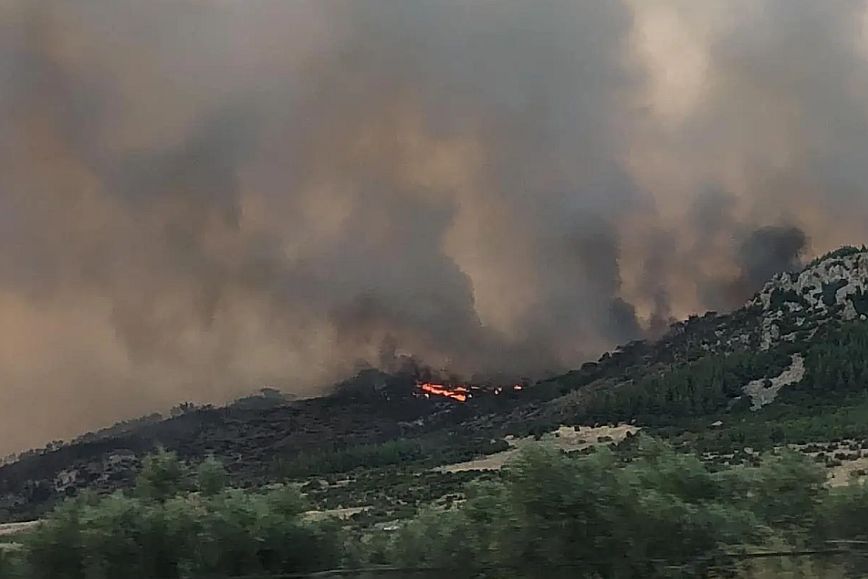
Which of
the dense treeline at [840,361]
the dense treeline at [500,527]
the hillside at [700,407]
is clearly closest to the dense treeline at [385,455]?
the hillside at [700,407]

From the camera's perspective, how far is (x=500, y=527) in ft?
64.0

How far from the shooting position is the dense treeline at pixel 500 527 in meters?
18.9

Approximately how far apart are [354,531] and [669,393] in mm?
136473

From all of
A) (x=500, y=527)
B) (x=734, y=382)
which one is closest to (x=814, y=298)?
(x=734, y=382)

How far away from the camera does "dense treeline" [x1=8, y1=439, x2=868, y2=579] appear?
Result: 18891mm

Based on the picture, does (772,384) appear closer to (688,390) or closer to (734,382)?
(734,382)

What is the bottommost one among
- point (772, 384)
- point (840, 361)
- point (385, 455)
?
point (385, 455)

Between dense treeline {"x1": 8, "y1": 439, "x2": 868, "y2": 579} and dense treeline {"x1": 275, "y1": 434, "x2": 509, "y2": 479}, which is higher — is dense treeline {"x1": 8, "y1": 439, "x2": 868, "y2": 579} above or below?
below

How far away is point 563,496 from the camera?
19578mm

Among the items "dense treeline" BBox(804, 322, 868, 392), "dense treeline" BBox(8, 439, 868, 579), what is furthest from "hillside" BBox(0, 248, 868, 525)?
"dense treeline" BBox(8, 439, 868, 579)

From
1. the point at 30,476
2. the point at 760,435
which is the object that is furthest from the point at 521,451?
the point at 30,476

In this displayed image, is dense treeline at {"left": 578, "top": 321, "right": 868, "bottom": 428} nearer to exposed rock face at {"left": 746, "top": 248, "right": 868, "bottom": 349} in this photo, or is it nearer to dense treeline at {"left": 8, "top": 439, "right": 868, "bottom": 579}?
exposed rock face at {"left": 746, "top": 248, "right": 868, "bottom": 349}

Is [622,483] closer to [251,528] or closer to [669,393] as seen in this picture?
[251,528]

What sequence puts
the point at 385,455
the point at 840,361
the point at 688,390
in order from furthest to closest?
the point at 688,390, the point at 840,361, the point at 385,455
